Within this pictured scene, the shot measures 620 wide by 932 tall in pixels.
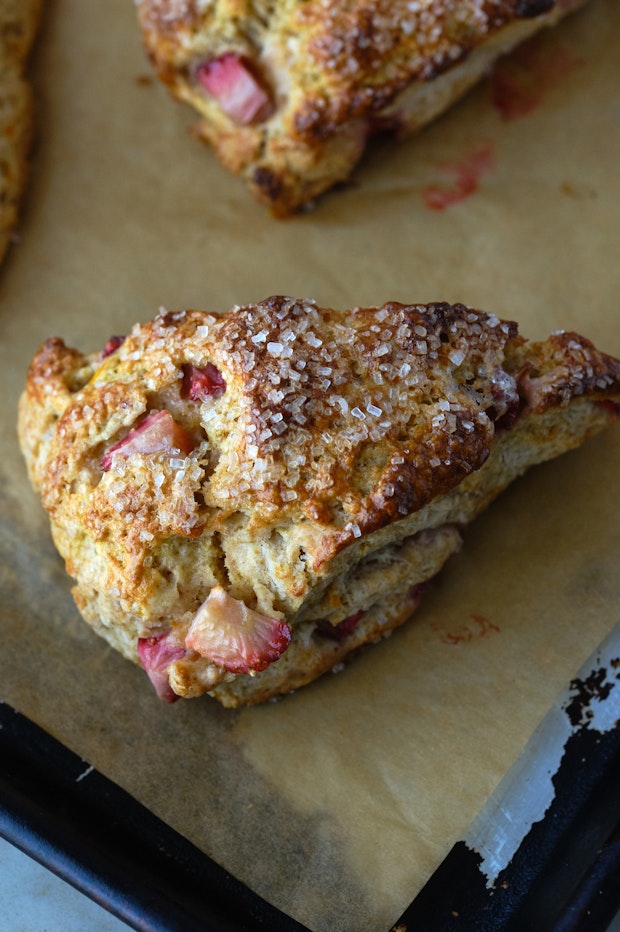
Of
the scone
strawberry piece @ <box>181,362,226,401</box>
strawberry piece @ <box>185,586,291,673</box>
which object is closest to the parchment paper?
the scone

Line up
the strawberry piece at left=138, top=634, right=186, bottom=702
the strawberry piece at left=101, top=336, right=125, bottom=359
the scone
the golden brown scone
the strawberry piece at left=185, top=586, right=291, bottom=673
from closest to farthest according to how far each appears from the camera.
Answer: the strawberry piece at left=185, top=586, right=291, bottom=673
the strawberry piece at left=138, top=634, right=186, bottom=702
the strawberry piece at left=101, top=336, right=125, bottom=359
the scone
the golden brown scone

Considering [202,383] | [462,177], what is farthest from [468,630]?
[462,177]

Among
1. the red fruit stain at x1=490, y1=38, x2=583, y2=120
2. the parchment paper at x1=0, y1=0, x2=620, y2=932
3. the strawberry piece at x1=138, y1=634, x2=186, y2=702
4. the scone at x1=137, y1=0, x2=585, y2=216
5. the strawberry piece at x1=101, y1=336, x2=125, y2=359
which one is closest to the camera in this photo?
the strawberry piece at x1=138, y1=634, x2=186, y2=702

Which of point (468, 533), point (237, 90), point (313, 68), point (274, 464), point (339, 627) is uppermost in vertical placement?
point (313, 68)

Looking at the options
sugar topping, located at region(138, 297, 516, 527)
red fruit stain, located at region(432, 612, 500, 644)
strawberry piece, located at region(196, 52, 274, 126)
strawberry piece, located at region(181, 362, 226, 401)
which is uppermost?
strawberry piece, located at region(196, 52, 274, 126)

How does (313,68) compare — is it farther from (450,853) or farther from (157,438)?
(450,853)

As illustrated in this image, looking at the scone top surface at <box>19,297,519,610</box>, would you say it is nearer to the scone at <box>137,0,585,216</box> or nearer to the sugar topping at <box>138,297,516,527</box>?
the sugar topping at <box>138,297,516,527</box>

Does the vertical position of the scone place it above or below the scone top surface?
above

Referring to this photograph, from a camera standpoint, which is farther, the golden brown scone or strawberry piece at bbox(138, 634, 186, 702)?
the golden brown scone
